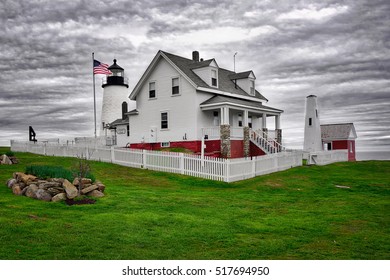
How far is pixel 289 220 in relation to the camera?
11531mm

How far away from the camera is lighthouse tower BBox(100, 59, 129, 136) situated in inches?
1694

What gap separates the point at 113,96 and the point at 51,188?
3103 centimetres

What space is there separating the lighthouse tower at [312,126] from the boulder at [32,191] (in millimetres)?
31285

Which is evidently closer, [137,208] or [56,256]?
[56,256]

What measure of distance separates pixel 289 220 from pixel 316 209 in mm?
2746

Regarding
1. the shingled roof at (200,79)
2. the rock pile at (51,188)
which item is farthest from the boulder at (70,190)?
the shingled roof at (200,79)

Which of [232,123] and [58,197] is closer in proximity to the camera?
[58,197]

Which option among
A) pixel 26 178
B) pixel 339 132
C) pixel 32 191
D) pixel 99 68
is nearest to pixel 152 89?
pixel 99 68

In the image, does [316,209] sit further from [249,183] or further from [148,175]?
[148,175]

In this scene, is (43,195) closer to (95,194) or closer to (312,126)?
(95,194)

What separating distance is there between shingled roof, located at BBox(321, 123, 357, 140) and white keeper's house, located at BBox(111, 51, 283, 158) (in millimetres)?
17671

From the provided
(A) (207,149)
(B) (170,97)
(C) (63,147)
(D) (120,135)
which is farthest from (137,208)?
(D) (120,135)

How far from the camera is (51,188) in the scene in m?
13.2

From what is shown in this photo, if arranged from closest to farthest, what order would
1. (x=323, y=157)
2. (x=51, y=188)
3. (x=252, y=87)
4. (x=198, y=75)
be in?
(x=51, y=188)
(x=198, y=75)
(x=323, y=157)
(x=252, y=87)
